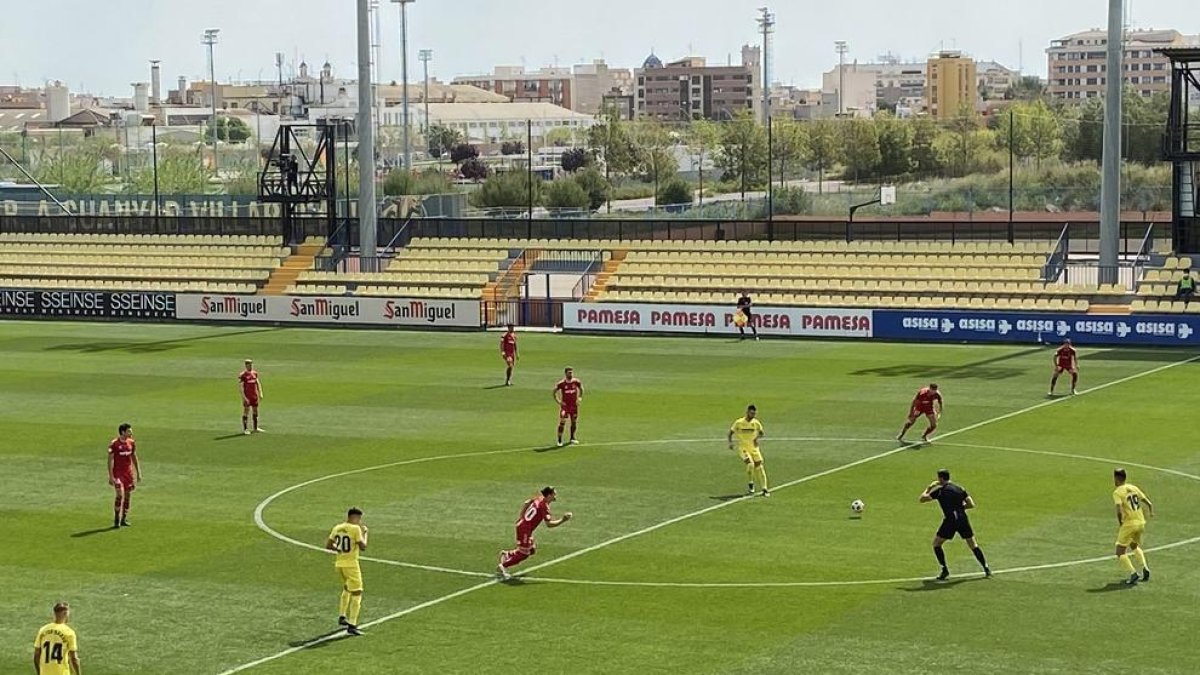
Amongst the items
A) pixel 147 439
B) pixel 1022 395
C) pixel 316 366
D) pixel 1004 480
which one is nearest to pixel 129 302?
pixel 316 366

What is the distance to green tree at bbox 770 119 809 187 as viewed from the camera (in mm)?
134875

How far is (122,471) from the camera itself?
30.0m

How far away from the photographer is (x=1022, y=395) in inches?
1710

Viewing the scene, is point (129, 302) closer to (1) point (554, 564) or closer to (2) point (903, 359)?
(2) point (903, 359)

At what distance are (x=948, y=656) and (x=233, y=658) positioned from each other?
28.2ft

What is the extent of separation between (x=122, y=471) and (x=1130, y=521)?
53.2ft

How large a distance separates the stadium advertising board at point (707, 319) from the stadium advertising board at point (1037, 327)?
107 cm

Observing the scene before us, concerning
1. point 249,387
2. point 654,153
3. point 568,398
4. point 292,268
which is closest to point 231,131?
point 654,153

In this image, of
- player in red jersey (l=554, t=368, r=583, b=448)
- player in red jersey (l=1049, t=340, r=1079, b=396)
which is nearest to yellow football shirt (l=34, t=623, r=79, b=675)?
player in red jersey (l=554, t=368, r=583, b=448)

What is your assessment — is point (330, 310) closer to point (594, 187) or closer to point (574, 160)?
point (594, 187)

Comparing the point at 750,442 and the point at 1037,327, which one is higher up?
the point at 1037,327

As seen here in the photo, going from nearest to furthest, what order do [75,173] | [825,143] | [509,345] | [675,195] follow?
[509,345] < [675,195] < [75,173] < [825,143]

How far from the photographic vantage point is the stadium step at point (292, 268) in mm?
69188

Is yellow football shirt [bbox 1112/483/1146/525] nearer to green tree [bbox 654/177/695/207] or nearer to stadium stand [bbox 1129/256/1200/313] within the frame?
stadium stand [bbox 1129/256/1200/313]
